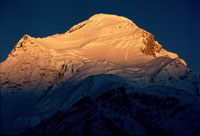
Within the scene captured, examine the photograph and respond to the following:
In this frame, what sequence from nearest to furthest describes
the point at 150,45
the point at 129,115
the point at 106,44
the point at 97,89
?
the point at 129,115
the point at 97,89
the point at 106,44
the point at 150,45

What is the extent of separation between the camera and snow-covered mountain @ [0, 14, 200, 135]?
78.8 metres

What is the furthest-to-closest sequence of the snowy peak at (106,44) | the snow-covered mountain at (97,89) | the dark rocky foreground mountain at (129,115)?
the snowy peak at (106,44) → the snow-covered mountain at (97,89) → the dark rocky foreground mountain at (129,115)

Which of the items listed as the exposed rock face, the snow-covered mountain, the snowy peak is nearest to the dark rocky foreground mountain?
the snow-covered mountain

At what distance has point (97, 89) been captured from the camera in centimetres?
8788

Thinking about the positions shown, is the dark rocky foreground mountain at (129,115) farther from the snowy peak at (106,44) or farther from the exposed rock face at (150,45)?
the exposed rock face at (150,45)

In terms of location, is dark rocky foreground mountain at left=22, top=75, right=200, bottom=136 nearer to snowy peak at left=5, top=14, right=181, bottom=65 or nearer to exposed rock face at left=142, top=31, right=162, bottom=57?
snowy peak at left=5, top=14, right=181, bottom=65

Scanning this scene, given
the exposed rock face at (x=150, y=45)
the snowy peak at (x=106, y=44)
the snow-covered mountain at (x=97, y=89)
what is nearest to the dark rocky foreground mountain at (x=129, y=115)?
the snow-covered mountain at (x=97, y=89)

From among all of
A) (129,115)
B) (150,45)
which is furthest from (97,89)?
(150,45)

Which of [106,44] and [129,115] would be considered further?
[106,44]

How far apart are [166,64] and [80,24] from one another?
175 ft

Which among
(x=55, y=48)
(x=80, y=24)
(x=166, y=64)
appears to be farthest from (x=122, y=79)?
(x=80, y=24)

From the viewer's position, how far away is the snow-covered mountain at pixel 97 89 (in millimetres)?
78812

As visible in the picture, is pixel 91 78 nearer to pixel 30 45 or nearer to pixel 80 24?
pixel 30 45

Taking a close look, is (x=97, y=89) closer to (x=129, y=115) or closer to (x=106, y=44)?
(x=129, y=115)
